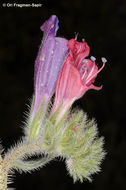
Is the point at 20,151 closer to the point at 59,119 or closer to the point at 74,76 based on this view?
the point at 59,119

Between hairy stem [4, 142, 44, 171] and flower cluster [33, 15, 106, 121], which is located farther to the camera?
flower cluster [33, 15, 106, 121]

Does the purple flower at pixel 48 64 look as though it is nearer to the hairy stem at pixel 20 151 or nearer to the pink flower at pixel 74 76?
the pink flower at pixel 74 76

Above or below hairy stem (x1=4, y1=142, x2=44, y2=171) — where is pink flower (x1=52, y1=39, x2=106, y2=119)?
above

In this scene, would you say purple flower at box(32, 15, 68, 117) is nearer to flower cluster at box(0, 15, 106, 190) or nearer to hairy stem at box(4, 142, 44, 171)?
flower cluster at box(0, 15, 106, 190)

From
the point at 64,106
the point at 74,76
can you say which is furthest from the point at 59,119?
the point at 74,76

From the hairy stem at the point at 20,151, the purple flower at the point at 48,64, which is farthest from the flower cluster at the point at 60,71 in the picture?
the hairy stem at the point at 20,151

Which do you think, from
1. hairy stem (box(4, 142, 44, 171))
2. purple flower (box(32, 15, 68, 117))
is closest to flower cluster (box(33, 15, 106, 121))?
purple flower (box(32, 15, 68, 117))

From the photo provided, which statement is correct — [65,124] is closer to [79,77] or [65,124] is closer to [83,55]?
[79,77]
